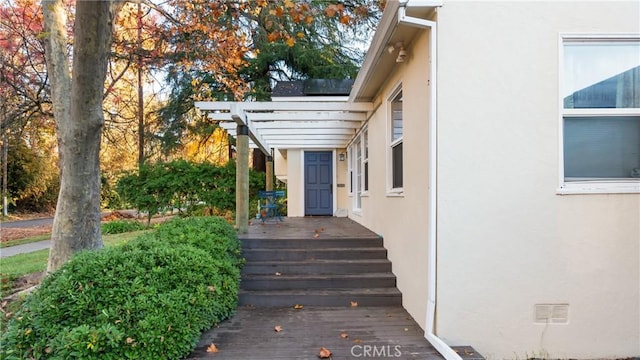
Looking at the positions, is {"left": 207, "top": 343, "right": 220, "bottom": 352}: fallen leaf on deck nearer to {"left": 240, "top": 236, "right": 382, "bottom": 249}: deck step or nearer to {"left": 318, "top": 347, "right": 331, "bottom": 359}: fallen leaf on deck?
{"left": 318, "top": 347, "right": 331, "bottom": 359}: fallen leaf on deck

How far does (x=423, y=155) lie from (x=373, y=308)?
200 centimetres

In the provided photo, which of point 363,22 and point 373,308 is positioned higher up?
point 363,22

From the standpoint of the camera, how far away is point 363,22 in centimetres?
1277

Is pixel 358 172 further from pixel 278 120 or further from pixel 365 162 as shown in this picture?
pixel 278 120

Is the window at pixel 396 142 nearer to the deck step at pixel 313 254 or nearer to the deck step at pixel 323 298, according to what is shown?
the deck step at pixel 313 254

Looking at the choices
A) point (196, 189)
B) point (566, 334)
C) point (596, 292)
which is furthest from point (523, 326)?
Result: point (196, 189)

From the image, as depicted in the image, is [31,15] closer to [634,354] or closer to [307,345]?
[307,345]

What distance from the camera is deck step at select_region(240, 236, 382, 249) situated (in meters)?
5.38

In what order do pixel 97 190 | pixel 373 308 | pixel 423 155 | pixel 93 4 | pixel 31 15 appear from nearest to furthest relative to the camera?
1. pixel 93 4
2. pixel 423 155
3. pixel 373 308
4. pixel 97 190
5. pixel 31 15

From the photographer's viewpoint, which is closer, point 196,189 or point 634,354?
point 634,354

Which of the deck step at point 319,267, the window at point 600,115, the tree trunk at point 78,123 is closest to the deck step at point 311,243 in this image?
the deck step at point 319,267

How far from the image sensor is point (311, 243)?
17.7ft

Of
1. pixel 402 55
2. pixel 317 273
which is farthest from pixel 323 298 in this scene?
pixel 402 55

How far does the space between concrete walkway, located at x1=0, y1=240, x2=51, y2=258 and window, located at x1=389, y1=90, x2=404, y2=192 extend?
9.07 metres
